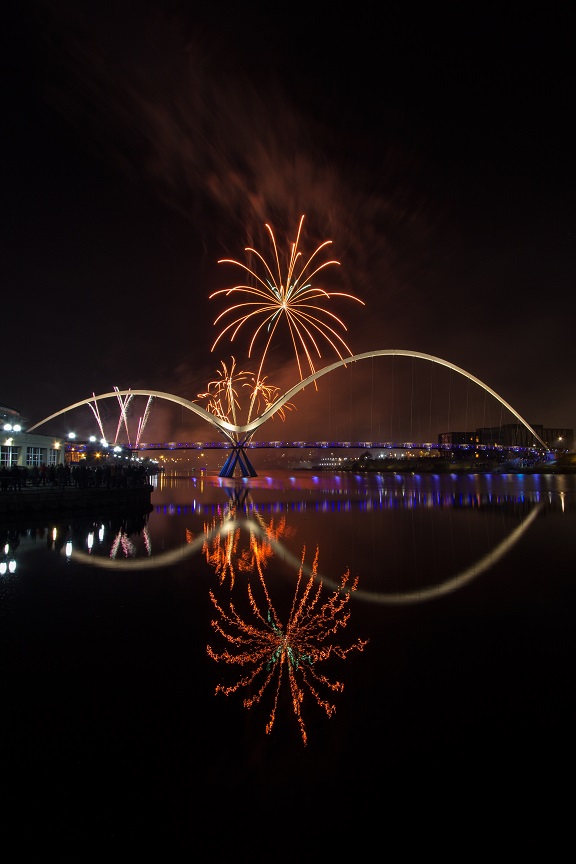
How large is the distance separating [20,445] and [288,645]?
106ft

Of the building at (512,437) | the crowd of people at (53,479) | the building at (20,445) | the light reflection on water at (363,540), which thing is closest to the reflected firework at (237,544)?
the light reflection on water at (363,540)

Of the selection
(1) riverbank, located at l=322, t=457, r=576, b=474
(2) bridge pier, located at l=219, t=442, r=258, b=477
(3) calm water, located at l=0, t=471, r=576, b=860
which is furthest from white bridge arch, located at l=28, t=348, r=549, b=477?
(3) calm water, located at l=0, t=471, r=576, b=860

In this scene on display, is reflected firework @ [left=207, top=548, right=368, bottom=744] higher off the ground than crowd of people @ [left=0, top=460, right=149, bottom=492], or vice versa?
crowd of people @ [left=0, top=460, right=149, bottom=492]

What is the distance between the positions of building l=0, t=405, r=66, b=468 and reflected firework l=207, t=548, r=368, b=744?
92.4 feet

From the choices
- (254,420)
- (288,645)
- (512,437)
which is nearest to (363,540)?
(288,645)

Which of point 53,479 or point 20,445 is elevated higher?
point 20,445

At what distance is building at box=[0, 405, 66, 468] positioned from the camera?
3130 centimetres

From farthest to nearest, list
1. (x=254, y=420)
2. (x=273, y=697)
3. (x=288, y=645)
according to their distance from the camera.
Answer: (x=254, y=420) < (x=288, y=645) < (x=273, y=697)

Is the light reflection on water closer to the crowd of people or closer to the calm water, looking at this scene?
the calm water

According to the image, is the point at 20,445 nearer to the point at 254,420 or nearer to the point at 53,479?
the point at 53,479

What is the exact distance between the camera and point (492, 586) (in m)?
9.27

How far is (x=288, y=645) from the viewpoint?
6.11m

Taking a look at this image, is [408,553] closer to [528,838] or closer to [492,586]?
[492,586]

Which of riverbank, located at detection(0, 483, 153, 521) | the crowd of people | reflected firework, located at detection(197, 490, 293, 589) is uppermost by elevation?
the crowd of people
